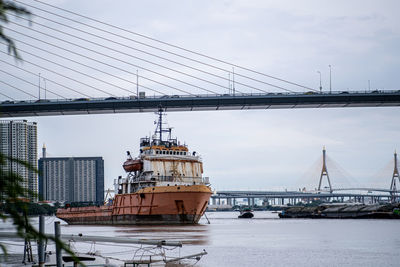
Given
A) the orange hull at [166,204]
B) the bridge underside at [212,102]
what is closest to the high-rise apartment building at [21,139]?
the bridge underside at [212,102]

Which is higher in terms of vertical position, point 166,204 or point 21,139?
point 21,139

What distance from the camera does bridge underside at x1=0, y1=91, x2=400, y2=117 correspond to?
5103 centimetres

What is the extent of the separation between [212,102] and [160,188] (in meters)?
11.0

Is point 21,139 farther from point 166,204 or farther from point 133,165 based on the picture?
point 166,204

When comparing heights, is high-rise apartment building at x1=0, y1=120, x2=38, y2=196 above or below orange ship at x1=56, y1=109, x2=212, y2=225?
above

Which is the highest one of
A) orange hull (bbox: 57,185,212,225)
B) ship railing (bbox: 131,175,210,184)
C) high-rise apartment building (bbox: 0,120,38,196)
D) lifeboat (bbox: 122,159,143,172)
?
high-rise apartment building (bbox: 0,120,38,196)

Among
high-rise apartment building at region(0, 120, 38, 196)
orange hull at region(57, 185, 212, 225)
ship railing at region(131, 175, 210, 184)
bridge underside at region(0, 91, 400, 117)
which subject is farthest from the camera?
high-rise apartment building at region(0, 120, 38, 196)

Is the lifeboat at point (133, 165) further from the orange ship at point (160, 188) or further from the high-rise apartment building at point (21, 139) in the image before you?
the high-rise apartment building at point (21, 139)

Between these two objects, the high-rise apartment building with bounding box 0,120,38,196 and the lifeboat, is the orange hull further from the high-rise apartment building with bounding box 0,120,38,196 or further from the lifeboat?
the high-rise apartment building with bounding box 0,120,38,196

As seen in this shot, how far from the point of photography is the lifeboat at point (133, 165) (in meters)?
48.6

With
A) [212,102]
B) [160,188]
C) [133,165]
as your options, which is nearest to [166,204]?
[160,188]

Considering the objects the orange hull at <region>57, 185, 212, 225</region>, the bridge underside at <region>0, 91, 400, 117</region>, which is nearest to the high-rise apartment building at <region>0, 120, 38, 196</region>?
the bridge underside at <region>0, 91, 400, 117</region>

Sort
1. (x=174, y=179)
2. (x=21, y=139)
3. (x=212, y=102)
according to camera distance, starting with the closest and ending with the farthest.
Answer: (x=174, y=179), (x=212, y=102), (x=21, y=139)

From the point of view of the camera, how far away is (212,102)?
5206 centimetres
